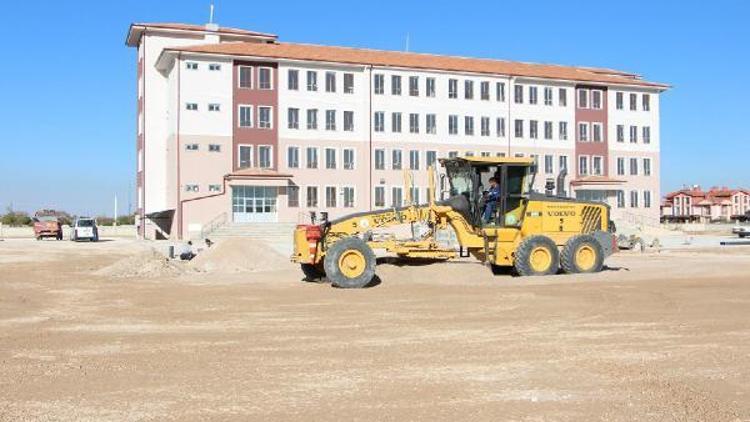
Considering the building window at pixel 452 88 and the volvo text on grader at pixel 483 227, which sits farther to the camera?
the building window at pixel 452 88

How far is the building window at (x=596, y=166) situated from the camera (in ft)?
239

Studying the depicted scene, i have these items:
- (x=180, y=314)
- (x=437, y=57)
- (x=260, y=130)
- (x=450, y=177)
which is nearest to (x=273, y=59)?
(x=260, y=130)

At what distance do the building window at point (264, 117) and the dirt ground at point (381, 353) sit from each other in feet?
144

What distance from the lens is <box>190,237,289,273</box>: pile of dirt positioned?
81.7 ft

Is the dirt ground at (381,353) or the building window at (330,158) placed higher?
the building window at (330,158)

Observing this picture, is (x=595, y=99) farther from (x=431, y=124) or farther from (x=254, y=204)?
(x=254, y=204)

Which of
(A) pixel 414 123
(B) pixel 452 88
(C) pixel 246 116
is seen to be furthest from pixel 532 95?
(C) pixel 246 116

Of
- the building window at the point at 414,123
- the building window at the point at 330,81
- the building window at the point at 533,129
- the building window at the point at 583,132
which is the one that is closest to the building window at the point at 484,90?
the building window at the point at 533,129

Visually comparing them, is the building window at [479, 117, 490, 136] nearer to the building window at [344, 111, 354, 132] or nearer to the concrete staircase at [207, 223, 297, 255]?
Result: the building window at [344, 111, 354, 132]

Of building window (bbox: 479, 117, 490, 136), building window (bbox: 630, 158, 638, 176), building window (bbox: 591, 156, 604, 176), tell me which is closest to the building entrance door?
building window (bbox: 479, 117, 490, 136)

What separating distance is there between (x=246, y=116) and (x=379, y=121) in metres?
10.7

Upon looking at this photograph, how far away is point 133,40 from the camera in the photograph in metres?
69.5

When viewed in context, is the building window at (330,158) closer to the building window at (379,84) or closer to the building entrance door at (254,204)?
the building entrance door at (254,204)

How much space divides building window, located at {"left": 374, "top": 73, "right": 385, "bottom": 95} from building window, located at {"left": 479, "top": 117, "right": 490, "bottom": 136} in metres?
9.24
